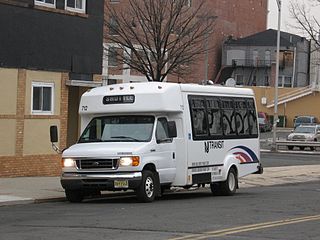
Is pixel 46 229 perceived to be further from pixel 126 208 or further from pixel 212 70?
pixel 212 70

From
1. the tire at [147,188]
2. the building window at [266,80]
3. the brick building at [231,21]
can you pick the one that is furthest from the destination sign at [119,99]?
the building window at [266,80]

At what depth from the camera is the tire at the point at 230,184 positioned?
19.8 m

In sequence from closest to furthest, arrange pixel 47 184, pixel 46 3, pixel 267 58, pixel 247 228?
pixel 247 228, pixel 47 184, pixel 46 3, pixel 267 58

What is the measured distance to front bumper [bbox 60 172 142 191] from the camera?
16.3 meters

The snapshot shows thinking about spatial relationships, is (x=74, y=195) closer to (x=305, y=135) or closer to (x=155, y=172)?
(x=155, y=172)

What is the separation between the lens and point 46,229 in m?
11.9

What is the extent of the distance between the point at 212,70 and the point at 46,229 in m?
72.8

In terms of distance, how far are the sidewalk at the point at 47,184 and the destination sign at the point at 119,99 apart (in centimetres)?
260

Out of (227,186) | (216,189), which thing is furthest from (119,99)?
(216,189)

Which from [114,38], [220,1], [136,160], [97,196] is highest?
[220,1]

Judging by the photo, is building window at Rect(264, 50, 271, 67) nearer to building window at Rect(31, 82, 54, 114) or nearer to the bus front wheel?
building window at Rect(31, 82, 54, 114)

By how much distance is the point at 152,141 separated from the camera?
16891 mm

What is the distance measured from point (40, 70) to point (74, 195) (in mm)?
6142

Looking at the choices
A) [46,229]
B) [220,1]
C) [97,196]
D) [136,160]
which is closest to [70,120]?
[97,196]
